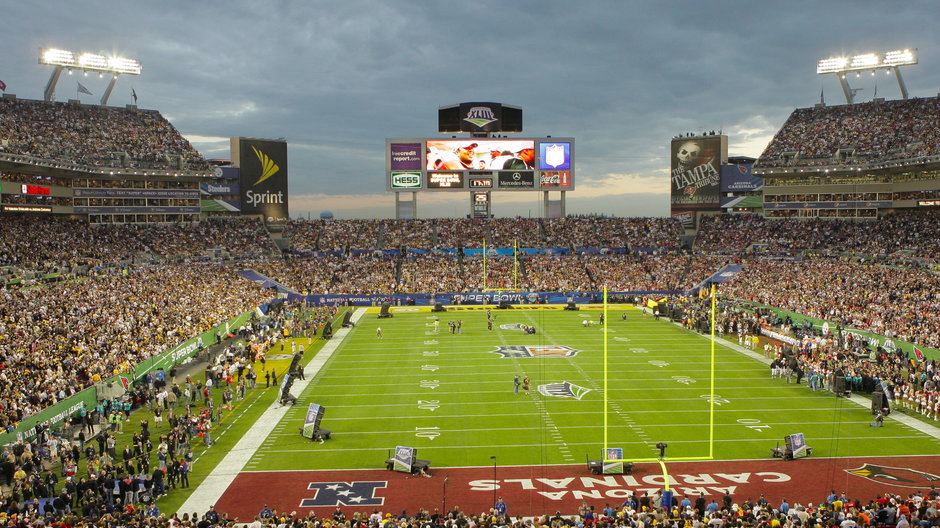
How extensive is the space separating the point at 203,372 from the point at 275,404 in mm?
6050

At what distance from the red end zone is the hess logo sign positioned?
48334 mm

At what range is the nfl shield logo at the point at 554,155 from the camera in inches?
2581

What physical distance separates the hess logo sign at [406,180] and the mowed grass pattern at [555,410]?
30.0 m

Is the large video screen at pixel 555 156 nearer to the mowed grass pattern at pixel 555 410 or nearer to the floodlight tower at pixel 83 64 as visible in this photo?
the mowed grass pattern at pixel 555 410

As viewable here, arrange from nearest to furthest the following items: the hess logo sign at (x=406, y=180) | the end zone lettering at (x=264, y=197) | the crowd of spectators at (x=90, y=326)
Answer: the crowd of spectators at (x=90, y=326), the hess logo sign at (x=406, y=180), the end zone lettering at (x=264, y=197)

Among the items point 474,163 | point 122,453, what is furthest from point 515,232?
point 122,453

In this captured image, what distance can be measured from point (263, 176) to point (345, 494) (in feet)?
185

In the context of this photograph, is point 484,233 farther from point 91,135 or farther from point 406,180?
point 91,135

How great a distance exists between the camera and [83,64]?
55656mm

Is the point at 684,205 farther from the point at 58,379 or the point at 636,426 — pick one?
the point at 58,379

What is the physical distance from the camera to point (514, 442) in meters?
20.6

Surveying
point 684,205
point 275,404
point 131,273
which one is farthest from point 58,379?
point 684,205

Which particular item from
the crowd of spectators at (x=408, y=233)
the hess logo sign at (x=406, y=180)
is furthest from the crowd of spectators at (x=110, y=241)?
the hess logo sign at (x=406, y=180)

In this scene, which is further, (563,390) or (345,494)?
(563,390)
